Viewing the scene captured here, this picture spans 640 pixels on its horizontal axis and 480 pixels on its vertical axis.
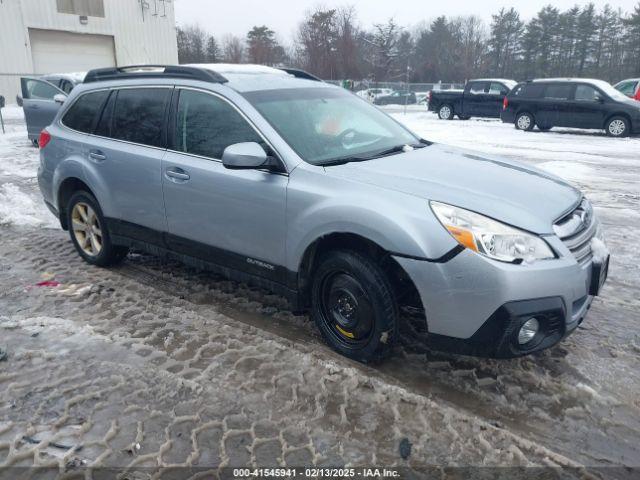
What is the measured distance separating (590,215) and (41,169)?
505cm

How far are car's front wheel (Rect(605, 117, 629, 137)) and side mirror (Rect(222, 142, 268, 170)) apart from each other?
50.3 ft

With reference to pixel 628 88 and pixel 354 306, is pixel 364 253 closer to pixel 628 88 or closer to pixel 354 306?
pixel 354 306

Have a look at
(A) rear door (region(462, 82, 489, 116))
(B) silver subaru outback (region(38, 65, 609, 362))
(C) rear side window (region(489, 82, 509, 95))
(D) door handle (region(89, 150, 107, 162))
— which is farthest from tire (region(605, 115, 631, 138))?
(D) door handle (region(89, 150, 107, 162))

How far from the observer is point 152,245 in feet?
14.7

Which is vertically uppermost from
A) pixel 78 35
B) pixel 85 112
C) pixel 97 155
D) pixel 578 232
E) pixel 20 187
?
pixel 78 35

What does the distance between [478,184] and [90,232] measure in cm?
373

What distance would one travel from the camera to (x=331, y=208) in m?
3.20

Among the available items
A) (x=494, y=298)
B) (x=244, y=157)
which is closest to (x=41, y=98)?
(x=244, y=157)

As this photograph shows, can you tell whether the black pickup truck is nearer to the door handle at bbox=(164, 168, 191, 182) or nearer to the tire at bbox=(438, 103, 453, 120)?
the tire at bbox=(438, 103, 453, 120)

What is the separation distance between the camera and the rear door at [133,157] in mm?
4250

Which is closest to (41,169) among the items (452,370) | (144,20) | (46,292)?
(46,292)

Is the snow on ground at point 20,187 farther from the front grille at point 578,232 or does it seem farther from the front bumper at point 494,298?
the front grille at point 578,232

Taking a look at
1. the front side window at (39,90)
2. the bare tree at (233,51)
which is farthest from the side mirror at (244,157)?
the bare tree at (233,51)

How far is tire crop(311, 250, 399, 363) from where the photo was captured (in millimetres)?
3107
